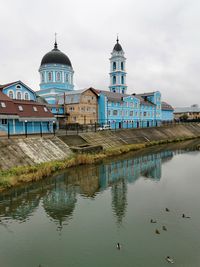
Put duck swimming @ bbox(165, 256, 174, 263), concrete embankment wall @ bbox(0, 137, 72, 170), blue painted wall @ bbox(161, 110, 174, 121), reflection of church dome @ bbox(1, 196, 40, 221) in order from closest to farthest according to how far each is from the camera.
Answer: duck swimming @ bbox(165, 256, 174, 263)
reflection of church dome @ bbox(1, 196, 40, 221)
concrete embankment wall @ bbox(0, 137, 72, 170)
blue painted wall @ bbox(161, 110, 174, 121)

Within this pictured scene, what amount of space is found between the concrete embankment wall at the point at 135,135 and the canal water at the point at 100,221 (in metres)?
12.3

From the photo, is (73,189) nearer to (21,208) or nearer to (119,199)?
(119,199)

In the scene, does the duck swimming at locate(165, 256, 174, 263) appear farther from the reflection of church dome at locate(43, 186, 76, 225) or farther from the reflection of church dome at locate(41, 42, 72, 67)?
the reflection of church dome at locate(41, 42, 72, 67)

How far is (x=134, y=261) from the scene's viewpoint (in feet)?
27.3

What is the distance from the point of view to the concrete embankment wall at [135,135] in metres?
32.8

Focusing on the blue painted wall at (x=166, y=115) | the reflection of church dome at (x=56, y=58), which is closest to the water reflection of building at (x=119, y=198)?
the reflection of church dome at (x=56, y=58)

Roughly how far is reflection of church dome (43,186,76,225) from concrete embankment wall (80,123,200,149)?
577 inches

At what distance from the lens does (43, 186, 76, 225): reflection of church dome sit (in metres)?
12.7

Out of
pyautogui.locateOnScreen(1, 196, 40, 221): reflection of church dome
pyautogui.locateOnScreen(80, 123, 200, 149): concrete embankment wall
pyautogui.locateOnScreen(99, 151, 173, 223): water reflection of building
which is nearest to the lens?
pyautogui.locateOnScreen(1, 196, 40, 221): reflection of church dome

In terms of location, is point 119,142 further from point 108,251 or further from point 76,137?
point 108,251

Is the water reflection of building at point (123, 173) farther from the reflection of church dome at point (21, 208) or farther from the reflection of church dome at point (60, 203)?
the reflection of church dome at point (21, 208)

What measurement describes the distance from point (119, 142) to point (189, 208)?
2290cm

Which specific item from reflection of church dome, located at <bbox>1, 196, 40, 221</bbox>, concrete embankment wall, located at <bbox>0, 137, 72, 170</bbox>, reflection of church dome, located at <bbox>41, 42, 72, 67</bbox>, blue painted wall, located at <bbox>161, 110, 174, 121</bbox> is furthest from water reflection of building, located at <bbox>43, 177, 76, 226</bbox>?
blue painted wall, located at <bbox>161, 110, 174, 121</bbox>

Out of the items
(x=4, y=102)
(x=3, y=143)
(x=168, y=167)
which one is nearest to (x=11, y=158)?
(x=3, y=143)
